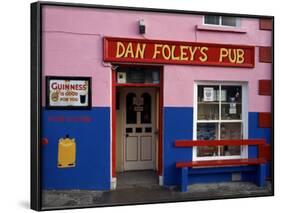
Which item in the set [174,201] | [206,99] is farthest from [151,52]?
[174,201]

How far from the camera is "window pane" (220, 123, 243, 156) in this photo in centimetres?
583

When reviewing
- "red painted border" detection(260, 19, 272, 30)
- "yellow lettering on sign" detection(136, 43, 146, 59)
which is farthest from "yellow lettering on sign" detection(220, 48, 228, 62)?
"yellow lettering on sign" detection(136, 43, 146, 59)

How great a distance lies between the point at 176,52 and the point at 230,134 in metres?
1.49

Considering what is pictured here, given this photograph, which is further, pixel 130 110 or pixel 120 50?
pixel 130 110

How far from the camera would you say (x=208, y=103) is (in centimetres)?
585

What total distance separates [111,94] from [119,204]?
148cm

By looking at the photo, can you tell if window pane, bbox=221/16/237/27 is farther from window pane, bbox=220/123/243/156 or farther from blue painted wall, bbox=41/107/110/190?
blue painted wall, bbox=41/107/110/190

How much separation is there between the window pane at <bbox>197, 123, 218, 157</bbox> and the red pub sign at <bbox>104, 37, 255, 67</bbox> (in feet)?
3.05

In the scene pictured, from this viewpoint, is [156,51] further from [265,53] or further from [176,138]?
[265,53]

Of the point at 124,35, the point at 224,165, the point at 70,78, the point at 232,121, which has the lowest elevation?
the point at 224,165

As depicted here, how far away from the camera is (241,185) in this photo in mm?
5773

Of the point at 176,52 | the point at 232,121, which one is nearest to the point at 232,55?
the point at 176,52

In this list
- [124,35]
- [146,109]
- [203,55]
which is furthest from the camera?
[146,109]

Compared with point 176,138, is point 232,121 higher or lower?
higher
